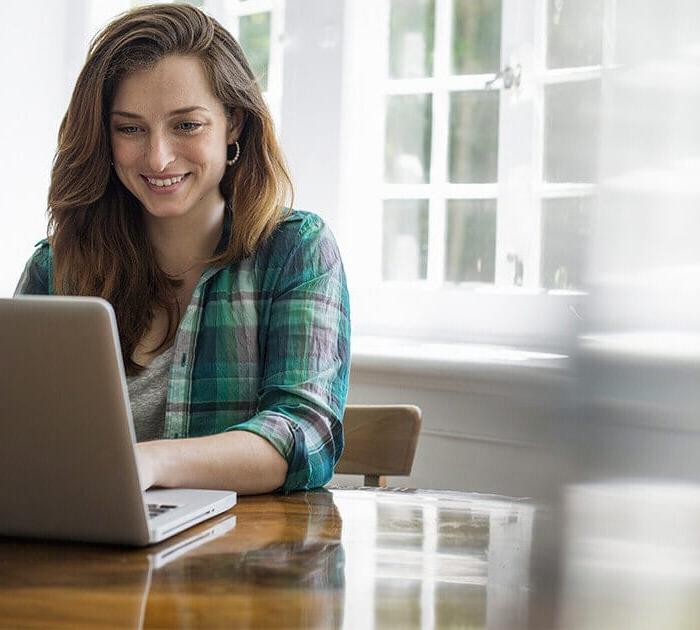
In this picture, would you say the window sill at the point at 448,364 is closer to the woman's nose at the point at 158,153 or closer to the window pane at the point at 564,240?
the window pane at the point at 564,240

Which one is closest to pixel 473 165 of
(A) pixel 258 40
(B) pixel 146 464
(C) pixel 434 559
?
(A) pixel 258 40

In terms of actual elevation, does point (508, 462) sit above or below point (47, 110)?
below

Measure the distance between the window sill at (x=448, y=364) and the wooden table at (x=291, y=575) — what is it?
1.10 meters

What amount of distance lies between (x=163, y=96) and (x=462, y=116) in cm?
112

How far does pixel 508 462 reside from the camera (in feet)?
7.69

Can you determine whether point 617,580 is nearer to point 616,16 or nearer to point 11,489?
point 11,489

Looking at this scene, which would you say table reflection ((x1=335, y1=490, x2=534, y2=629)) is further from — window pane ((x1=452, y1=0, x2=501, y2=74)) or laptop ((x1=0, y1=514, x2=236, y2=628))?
window pane ((x1=452, y1=0, x2=501, y2=74))

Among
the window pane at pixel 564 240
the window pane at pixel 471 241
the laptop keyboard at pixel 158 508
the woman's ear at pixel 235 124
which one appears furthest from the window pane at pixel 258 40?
the laptop keyboard at pixel 158 508

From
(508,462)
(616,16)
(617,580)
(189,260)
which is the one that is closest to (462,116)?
(616,16)

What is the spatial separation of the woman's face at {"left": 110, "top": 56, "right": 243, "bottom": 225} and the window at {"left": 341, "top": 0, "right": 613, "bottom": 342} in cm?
86

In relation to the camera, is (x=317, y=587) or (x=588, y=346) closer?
(x=317, y=587)

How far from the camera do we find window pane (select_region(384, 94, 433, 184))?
2699 mm

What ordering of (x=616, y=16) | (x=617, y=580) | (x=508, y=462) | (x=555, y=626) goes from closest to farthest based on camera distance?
(x=555, y=626), (x=617, y=580), (x=616, y=16), (x=508, y=462)

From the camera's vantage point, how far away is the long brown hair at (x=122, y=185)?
1687 millimetres
